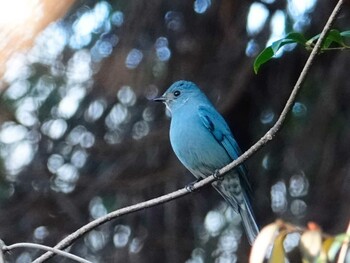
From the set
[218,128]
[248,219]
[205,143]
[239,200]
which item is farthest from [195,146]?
[248,219]

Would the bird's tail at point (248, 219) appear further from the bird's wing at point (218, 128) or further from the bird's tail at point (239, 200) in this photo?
the bird's wing at point (218, 128)

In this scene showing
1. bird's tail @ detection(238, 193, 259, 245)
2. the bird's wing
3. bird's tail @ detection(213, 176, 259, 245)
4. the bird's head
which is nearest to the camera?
bird's tail @ detection(238, 193, 259, 245)

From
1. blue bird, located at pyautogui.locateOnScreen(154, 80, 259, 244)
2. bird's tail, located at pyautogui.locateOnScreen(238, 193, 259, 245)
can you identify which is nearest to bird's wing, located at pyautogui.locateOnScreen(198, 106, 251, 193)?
blue bird, located at pyautogui.locateOnScreen(154, 80, 259, 244)

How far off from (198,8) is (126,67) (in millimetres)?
712

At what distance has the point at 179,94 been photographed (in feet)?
19.5

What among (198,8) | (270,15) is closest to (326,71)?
(270,15)

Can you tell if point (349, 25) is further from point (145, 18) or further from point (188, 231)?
point (188, 231)

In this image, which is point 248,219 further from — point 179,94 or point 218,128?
point 179,94

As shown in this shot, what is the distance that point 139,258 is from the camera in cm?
621

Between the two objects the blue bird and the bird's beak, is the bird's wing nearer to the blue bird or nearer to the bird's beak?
the blue bird

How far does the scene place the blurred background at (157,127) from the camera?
6.01m

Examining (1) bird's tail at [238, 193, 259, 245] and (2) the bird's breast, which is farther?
(2) the bird's breast

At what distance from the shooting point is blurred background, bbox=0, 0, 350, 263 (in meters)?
6.01

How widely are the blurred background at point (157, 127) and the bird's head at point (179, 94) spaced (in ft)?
0.90
